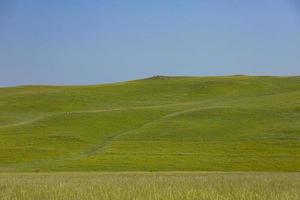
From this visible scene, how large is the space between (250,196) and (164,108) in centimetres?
7044

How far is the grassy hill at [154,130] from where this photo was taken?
50594 millimetres

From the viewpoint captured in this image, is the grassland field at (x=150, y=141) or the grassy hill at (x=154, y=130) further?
the grassy hill at (x=154, y=130)

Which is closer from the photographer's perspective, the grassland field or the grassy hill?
the grassland field

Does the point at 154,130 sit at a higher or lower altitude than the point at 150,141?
higher

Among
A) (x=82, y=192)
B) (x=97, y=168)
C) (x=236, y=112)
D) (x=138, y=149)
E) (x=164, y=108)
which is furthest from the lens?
(x=164, y=108)

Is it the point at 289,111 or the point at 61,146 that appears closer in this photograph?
the point at 61,146

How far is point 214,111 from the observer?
78.9 metres

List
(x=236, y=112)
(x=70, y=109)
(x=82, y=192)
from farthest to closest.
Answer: (x=70, y=109)
(x=236, y=112)
(x=82, y=192)

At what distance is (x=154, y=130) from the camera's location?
6875 centimetres

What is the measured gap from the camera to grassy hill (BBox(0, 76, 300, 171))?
5059 centimetres

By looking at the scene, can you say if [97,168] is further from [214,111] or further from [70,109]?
[70,109]

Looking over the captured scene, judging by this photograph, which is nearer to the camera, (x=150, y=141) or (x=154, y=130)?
(x=150, y=141)

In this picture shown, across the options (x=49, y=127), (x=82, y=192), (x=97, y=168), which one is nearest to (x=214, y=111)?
(x=49, y=127)

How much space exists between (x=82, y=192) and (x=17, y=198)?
2169mm
